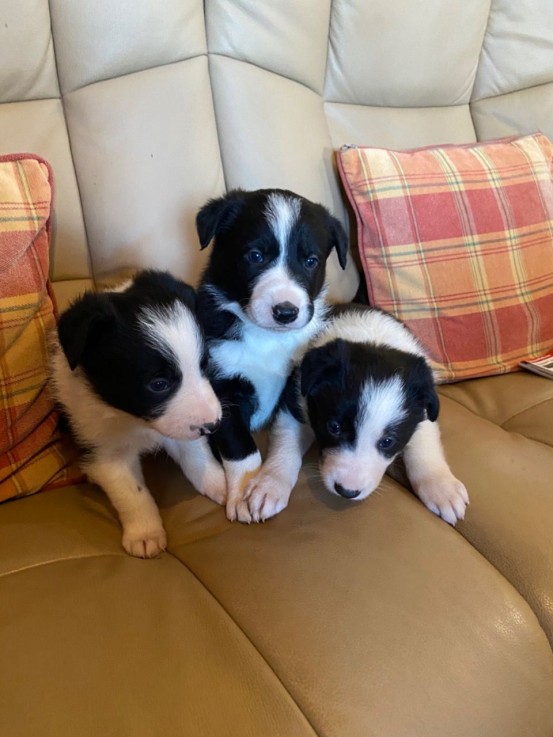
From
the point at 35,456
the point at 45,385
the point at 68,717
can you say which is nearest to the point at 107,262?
the point at 45,385

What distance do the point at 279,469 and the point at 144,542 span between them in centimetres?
40

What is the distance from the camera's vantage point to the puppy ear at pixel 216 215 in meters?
1.63

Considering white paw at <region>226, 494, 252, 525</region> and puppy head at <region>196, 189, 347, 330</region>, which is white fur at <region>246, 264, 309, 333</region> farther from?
white paw at <region>226, 494, 252, 525</region>

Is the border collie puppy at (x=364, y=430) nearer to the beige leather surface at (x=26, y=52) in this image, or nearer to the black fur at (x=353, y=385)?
the black fur at (x=353, y=385)

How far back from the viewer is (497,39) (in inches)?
94.7

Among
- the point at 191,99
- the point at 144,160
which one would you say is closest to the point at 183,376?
the point at 144,160

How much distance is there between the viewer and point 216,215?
164 cm

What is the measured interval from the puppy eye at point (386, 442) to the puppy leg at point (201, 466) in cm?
43

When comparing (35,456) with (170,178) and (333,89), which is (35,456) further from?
(333,89)

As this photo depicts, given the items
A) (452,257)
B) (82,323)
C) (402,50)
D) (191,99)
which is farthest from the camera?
(402,50)

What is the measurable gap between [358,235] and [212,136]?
603 millimetres

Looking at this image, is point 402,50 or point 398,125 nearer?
point 402,50

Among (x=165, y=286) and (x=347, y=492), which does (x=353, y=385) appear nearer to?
(x=347, y=492)

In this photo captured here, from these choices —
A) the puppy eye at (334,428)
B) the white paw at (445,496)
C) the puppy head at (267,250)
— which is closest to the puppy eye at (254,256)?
the puppy head at (267,250)
